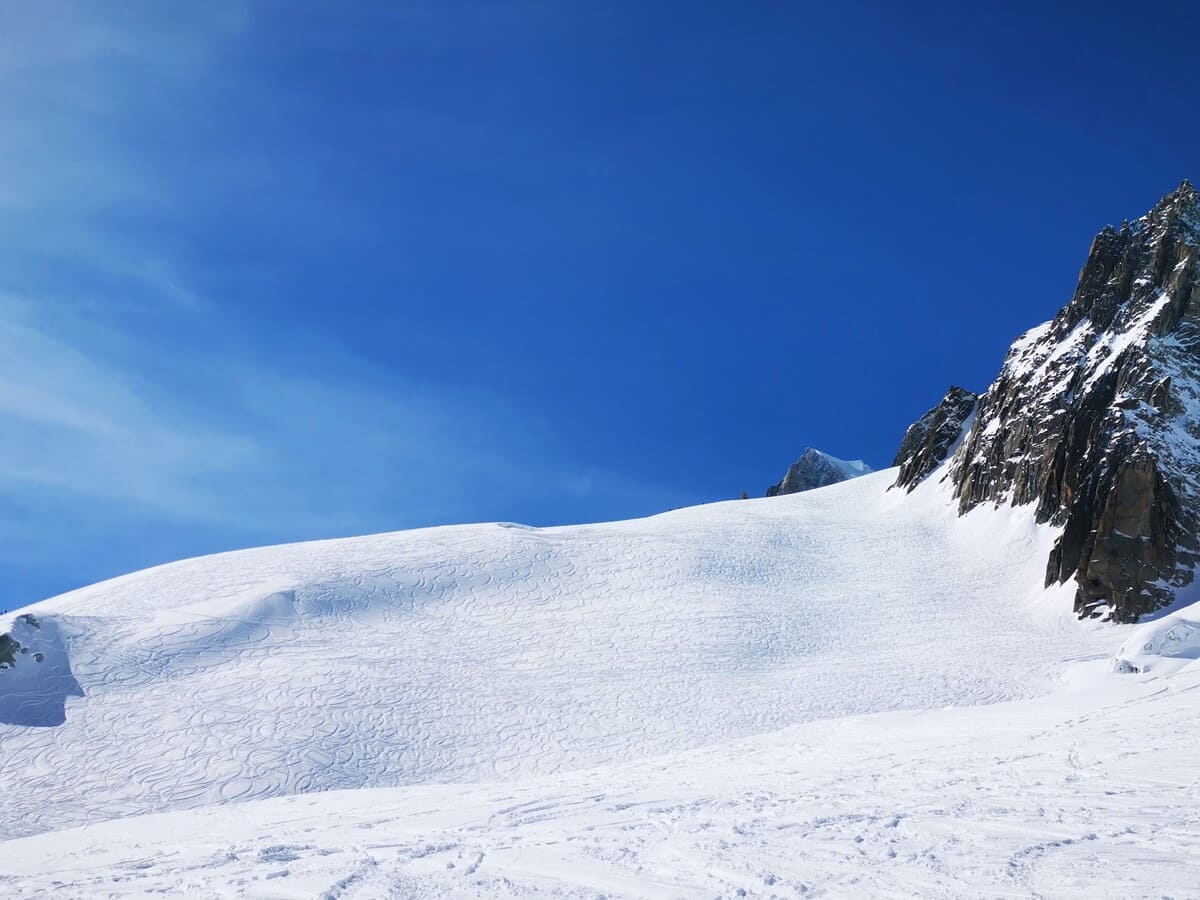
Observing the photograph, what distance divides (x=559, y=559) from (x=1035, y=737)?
78.8 feet

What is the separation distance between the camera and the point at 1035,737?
1628 centimetres

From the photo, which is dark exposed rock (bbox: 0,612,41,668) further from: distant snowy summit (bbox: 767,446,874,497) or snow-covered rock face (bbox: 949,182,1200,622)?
distant snowy summit (bbox: 767,446,874,497)

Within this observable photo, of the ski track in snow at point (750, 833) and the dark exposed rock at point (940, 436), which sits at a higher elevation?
the dark exposed rock at point (940, 436)

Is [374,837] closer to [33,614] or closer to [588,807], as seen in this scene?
[588,807]

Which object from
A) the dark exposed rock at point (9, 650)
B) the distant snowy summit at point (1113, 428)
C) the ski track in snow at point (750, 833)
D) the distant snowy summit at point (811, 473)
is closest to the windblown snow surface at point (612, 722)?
the ski track in snow at point (750, 833)

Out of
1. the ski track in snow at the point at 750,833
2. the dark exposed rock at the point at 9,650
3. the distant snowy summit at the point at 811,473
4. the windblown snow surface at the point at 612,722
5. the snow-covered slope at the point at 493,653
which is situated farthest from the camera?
the distant snowy summit at the point at 811,473

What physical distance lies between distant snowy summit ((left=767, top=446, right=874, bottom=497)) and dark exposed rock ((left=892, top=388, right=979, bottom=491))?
25872 mm

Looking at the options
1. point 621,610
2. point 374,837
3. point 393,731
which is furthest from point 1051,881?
point 621,610

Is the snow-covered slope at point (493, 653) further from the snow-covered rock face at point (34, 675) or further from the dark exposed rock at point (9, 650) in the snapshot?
the dark exposed rock at point (9, 650)

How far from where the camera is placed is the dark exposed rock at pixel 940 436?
55.4m

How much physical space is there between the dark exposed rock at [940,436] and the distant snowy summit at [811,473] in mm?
25872

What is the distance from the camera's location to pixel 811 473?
9238 centimetres

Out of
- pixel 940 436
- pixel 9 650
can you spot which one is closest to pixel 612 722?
pixel 9 650

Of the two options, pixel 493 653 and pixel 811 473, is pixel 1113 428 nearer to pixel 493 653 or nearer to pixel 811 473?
pixel 493 653
